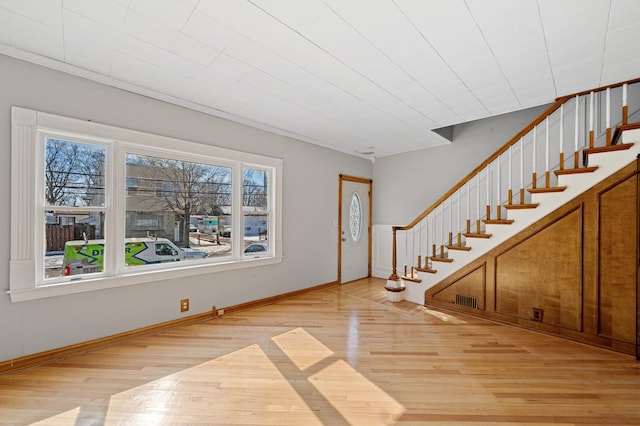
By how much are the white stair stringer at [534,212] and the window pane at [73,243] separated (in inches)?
153

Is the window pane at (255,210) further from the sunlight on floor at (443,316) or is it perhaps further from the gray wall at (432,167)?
the gray wall at (432,167)

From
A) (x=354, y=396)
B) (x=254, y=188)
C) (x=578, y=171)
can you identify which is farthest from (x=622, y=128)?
(x=254, y=188)

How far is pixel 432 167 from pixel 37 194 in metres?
5.15

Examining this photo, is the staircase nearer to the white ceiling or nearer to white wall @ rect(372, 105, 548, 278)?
white wall @ rect(372, 105, 548, 278)

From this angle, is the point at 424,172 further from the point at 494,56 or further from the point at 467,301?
the point at 494,56

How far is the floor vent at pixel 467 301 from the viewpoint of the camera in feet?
11.6

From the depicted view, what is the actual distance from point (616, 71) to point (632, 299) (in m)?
2.04

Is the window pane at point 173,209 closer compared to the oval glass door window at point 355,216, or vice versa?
the window pane at point 173,209

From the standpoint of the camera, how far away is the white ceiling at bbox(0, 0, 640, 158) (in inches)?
67.2

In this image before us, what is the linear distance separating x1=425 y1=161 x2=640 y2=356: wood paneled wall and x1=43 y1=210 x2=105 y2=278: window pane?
4.25 metres

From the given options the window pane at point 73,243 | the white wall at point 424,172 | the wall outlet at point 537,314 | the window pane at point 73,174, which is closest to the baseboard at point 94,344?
the window pane at point 73,243

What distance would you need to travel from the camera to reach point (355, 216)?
5539mm

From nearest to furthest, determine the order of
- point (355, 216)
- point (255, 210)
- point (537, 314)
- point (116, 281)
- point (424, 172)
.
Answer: point (116, 281) → point (537, 314) → point (255, 210) → point (424, 172) → point (355, 216)

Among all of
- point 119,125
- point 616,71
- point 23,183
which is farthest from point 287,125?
point 616,71
